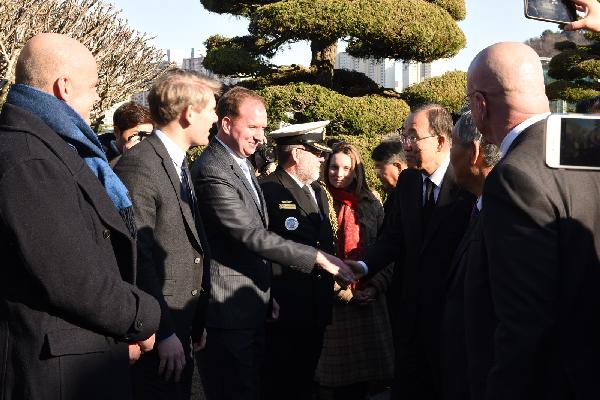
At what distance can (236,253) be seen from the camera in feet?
14.3

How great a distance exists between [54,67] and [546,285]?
1711 mm

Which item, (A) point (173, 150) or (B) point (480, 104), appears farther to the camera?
(A) point (173, 150)

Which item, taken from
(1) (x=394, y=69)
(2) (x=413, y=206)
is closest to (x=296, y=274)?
(2) (x=413, y=206)

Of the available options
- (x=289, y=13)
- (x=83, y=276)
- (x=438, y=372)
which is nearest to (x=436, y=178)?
(x=438, y=372)

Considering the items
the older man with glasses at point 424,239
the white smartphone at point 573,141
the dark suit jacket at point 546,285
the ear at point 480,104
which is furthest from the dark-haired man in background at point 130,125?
the white smartphone at point 573,141

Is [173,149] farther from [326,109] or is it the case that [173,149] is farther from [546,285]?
[326,109]

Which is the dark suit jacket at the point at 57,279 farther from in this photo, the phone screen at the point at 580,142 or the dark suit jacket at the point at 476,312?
the phone screen at the point at 580,142

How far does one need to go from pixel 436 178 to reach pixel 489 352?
1989 millimetres

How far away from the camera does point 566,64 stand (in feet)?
60.6

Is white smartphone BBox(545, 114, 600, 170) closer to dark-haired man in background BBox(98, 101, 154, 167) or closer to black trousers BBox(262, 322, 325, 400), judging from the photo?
black trousers BBox(262, 322, 325, 400)

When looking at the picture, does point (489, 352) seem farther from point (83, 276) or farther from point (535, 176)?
point (83, 276)

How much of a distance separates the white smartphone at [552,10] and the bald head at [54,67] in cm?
148

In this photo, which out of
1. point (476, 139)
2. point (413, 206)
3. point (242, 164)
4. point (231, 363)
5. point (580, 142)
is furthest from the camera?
point (242, 164)

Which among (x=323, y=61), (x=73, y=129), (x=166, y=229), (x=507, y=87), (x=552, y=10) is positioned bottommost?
(x=166, y=229)
